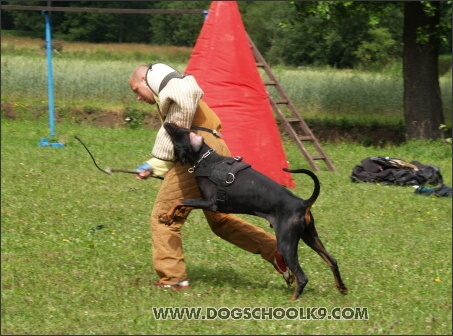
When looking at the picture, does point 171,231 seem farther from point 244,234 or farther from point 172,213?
point 244,234

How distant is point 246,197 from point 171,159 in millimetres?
686

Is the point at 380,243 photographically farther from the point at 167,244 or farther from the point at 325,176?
the point at 325,176

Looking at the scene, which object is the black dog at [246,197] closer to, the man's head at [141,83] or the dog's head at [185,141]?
the dog's head at [185,141]

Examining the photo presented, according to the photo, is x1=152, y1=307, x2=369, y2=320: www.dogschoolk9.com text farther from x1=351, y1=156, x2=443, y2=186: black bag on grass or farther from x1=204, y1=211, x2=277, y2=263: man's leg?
x1=351, y1=156, x2=443, y2=186: black bag on grass

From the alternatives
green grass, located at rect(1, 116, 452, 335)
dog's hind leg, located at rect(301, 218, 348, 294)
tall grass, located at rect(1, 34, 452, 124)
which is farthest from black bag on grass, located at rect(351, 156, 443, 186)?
tall grass, located at rect(1, 34, 452, 124)

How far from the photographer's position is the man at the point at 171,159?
6.16 metres

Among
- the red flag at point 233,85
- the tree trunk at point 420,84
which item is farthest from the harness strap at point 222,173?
the tree trunk at point 420,84

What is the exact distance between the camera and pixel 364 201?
1064 cm

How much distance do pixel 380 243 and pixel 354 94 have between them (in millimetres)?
12920

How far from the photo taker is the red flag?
1062 cm

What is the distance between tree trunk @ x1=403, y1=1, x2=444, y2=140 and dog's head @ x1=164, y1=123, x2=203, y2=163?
39.6ft

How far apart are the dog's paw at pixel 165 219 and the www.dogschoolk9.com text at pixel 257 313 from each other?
75cm

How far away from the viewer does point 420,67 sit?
57.7 ft

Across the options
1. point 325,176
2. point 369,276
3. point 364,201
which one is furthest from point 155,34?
point 369,276
